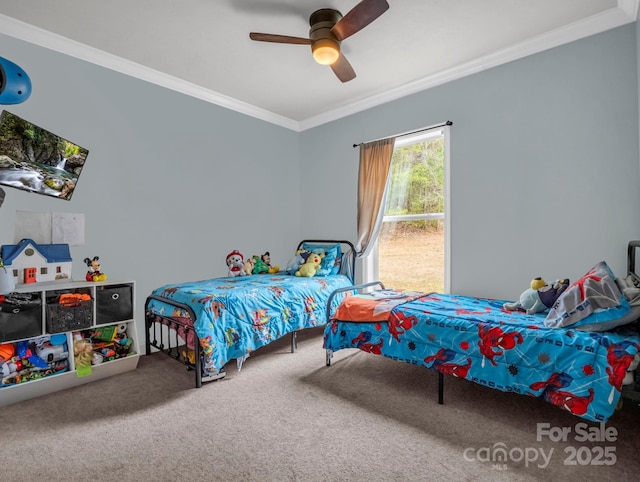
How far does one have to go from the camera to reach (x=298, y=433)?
1893 millimetres

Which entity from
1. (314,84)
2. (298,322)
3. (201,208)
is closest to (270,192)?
(201,208)

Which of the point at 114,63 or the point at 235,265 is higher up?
the point at 114,63

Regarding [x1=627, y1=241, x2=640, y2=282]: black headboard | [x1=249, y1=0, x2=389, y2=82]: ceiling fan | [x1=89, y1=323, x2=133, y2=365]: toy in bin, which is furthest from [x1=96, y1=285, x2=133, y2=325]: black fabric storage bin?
[x1=627, y1=241, x2=640, y2=282]: black headboard

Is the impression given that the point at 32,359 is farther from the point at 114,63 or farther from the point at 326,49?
the point at 326,49

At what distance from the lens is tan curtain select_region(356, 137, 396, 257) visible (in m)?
3.76

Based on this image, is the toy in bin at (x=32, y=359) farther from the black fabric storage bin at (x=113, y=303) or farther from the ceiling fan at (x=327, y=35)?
the ceiling fan at (x=327, y=35)

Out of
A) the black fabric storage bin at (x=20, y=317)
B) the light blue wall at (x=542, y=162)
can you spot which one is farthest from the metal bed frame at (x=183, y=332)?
the light blue wall at (x=542, y=162)

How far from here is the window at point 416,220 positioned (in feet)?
11.5

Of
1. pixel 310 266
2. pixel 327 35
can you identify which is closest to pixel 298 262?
pixel 310 266

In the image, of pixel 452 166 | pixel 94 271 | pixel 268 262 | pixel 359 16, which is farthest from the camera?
pixel 268 262

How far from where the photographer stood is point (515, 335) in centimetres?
192

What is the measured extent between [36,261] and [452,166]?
11.8ft

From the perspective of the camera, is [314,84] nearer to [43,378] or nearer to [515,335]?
[515,335]

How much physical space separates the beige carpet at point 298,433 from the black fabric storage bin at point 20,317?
45 centimetres
